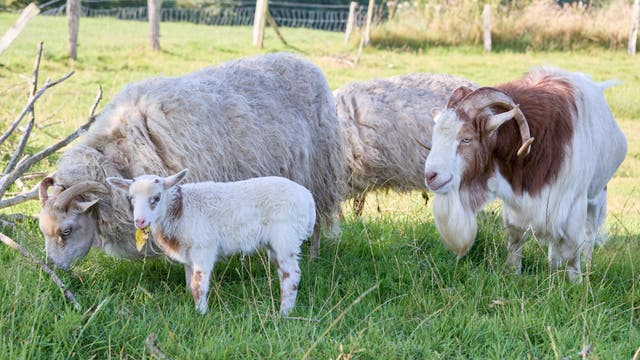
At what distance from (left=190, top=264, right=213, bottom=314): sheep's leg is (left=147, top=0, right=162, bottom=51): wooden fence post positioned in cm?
1456

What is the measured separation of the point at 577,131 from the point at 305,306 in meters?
1.79

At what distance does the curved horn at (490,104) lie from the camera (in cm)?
421

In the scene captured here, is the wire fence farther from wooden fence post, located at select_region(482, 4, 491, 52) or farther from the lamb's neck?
the lamb's neck

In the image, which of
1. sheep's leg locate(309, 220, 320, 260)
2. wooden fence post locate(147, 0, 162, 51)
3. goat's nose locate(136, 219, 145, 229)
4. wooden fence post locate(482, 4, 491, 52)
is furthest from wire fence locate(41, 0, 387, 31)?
goat's nose locate(136, 219, 145, 229)

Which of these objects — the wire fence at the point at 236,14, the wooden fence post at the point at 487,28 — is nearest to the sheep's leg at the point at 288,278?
the wooden fence post at the point at 487,28

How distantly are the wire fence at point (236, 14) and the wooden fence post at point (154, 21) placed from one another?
1199 cm

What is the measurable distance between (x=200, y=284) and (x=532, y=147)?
6.32ft

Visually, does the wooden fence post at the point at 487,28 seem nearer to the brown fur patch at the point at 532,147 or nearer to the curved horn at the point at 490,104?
the brown fur patch at the point at 532,147

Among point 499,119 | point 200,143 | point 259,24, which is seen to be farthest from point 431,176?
point 259,24

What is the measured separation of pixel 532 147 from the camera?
4.38 meters

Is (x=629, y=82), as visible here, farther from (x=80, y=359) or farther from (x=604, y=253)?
(x=80, y=359)

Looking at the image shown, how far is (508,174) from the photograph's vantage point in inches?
175

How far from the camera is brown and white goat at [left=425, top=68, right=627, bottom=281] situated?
421 centimetres

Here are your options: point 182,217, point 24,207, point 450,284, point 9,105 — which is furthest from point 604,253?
point 9,105
